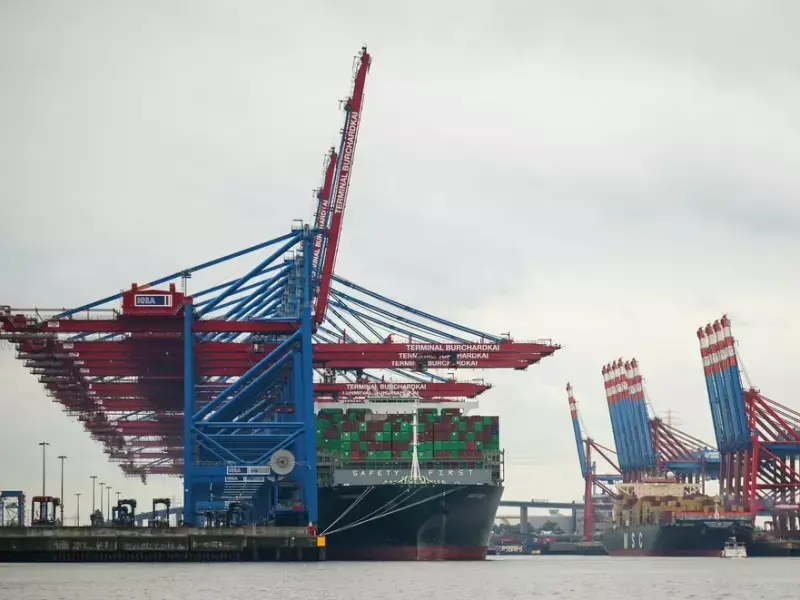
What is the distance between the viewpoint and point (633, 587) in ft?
199

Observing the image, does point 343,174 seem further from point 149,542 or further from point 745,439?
point 745,439

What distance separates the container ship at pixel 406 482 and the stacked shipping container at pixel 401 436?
0.05m

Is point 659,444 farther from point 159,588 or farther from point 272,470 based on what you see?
point 159,588

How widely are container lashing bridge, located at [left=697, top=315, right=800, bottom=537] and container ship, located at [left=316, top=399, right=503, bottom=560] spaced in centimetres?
4470

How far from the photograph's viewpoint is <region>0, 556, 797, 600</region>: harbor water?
52531 mm

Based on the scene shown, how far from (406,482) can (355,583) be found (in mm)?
26366

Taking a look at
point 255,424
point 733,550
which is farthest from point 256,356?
point 733,550

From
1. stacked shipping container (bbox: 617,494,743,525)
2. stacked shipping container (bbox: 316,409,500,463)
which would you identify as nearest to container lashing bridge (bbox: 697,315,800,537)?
stacked shipping container (bbox: 617,494,743,525)

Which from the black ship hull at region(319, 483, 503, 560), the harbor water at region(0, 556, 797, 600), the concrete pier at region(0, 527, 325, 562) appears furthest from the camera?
the black ship hull at region(319, 483, 503, 560)

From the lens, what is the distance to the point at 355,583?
59406 mm

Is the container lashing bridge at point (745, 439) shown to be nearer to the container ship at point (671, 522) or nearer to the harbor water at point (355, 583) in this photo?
the container ship at point (671, 522)

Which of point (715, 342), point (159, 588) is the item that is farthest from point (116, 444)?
point (159, 588)

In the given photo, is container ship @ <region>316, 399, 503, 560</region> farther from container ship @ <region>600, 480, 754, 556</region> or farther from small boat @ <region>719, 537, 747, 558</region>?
container ship @ <region>600, 480, 754, 556</region>

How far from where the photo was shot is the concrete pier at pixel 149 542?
76.2m
